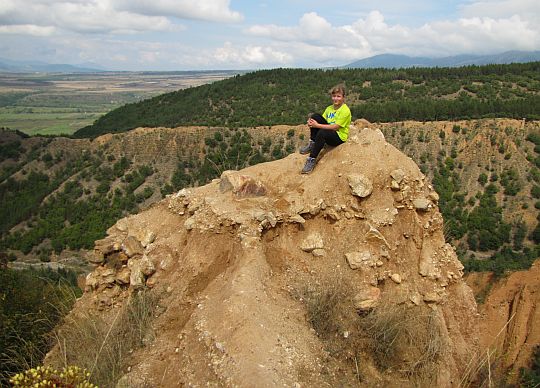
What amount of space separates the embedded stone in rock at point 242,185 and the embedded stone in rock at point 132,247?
2.32 metres

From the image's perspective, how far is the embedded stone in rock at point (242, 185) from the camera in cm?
912

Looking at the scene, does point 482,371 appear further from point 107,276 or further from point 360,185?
point 107,276

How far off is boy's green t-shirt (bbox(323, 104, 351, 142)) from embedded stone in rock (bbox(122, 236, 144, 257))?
5443mm

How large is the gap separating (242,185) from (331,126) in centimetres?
255

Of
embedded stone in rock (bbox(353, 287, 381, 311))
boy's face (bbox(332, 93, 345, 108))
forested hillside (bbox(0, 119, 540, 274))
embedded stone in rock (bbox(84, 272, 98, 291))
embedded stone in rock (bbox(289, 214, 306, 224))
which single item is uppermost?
boy's face (bbox(332, 93, 345, 108))

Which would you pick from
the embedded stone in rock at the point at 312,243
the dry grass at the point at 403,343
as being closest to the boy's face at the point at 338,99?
the embedded stone in rock at the point at 312,243

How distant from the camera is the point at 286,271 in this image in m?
7.82

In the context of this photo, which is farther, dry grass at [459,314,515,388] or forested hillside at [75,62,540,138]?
forested hillside at [75,62,540,138]

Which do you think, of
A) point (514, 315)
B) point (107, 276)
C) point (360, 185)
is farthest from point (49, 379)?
point (514, 315)

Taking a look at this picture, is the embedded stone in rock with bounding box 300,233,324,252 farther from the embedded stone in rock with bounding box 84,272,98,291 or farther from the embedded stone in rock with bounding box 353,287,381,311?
the embedded stone in rock with bounding box 84,272,98,291

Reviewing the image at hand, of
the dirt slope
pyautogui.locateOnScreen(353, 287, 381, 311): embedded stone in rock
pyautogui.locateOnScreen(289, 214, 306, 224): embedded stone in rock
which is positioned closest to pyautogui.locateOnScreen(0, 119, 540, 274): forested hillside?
the dirt slope

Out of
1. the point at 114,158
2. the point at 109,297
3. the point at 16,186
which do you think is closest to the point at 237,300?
the point at 109,297

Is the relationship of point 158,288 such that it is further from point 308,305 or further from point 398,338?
point 398,338

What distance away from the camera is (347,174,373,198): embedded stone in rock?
885 centimetres
